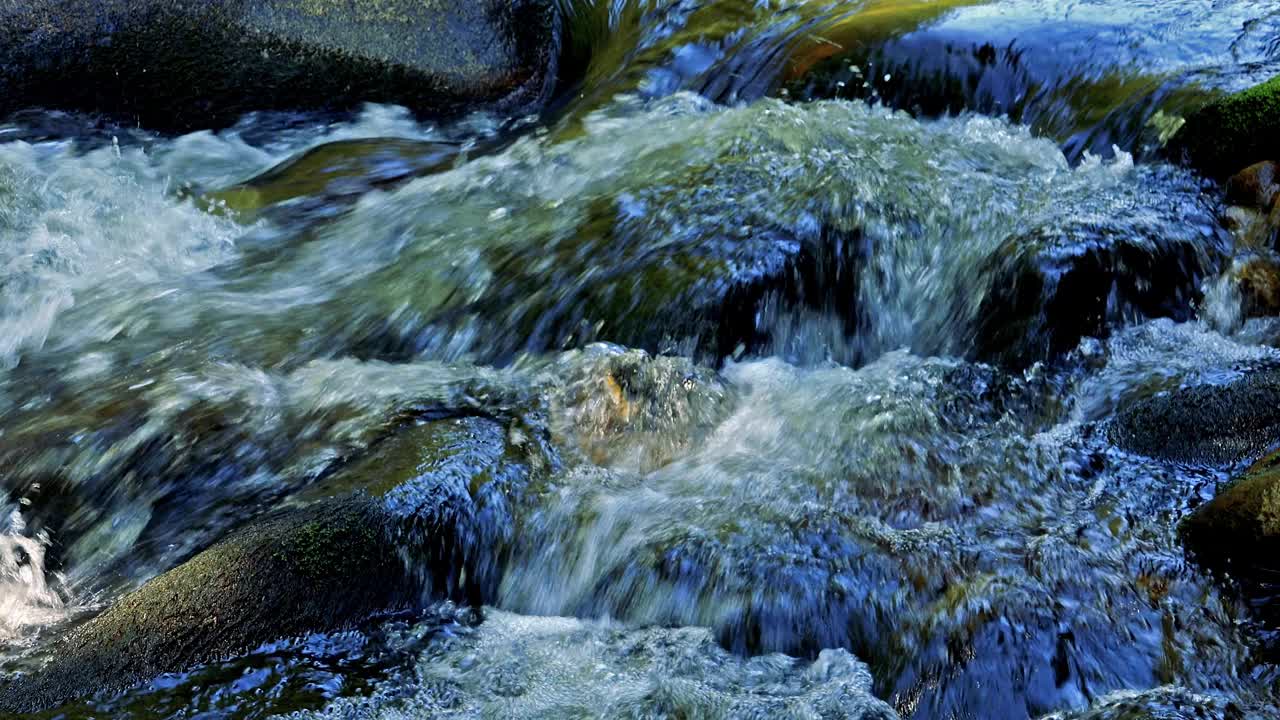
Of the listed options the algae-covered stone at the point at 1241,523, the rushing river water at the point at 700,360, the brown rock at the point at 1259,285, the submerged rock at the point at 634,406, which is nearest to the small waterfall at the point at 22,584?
the rushing river water at the point at 700,360

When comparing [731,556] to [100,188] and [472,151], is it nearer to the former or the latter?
[472,151]

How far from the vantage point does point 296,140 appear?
6570 millimetres

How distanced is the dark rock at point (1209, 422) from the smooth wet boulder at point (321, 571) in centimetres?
197

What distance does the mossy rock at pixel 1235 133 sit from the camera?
181 inches

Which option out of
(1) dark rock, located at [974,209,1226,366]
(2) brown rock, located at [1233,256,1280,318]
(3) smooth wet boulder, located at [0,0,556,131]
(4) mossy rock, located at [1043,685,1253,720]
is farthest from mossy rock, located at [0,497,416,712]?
(3) smooth wet boulder, located at [0,0,556,131]

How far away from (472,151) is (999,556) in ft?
13.3

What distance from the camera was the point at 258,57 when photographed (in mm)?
6656

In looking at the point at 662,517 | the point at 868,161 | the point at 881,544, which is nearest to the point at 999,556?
the point at 881,544

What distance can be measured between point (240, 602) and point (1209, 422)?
292cm

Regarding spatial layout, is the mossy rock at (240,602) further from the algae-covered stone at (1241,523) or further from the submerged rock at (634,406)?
the algae-covered stone at (1241,523)

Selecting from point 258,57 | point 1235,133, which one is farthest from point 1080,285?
point 258,57

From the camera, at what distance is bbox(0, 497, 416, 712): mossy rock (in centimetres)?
278

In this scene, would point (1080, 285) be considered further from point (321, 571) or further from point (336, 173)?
point (336, 173)

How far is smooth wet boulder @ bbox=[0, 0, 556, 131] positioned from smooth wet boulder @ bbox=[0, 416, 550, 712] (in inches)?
154
